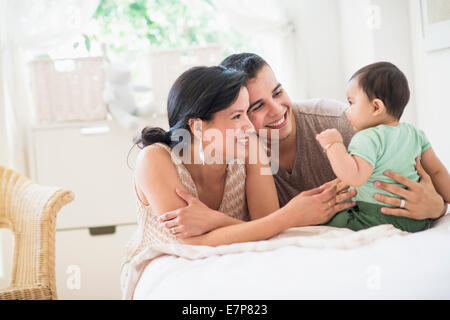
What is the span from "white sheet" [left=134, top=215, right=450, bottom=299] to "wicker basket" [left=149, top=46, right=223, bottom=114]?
5.73ft

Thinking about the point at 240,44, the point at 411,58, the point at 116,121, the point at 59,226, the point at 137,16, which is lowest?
the point at 59,226

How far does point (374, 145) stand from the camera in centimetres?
131

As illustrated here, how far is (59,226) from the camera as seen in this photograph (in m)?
2.76

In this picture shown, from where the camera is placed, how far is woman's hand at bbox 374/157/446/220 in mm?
1312

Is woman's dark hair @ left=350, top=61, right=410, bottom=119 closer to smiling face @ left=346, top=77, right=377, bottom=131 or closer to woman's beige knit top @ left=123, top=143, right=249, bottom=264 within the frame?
smiling face @ left=346, top=77, right=377, bottom=131

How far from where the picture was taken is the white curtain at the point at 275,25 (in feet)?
9.73

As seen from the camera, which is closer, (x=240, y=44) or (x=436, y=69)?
(x=436, y=69)

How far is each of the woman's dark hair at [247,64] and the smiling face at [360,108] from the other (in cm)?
33

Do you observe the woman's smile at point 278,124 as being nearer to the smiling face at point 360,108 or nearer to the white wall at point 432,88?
the smiling face at point 360,108

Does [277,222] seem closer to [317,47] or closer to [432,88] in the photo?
[432,88]

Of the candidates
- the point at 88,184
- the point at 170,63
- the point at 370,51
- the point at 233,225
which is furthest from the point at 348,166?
the point at 88,184
